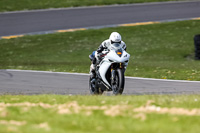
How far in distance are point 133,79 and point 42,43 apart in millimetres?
9708

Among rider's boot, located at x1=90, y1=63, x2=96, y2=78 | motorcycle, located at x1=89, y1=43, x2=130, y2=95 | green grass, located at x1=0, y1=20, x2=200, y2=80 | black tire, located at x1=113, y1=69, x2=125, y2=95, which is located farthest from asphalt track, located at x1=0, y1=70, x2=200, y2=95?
black tire, located at x1=113, y1=69, x2=125, y2=95

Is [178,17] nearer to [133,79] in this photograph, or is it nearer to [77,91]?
[133,79]

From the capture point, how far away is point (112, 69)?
1127cm

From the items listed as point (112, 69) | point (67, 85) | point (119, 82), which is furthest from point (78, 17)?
point (119, 82)

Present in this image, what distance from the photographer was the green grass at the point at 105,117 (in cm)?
623

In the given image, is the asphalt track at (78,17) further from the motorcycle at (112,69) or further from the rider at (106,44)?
the motorcycle at (112,69)

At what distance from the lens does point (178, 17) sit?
29016 mm

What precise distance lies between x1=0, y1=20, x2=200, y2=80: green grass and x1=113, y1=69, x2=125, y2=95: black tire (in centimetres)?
558

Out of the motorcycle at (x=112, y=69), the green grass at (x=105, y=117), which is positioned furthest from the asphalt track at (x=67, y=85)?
the green grass at (x=105, y=117)

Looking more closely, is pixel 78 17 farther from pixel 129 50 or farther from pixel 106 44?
pixel 106 44

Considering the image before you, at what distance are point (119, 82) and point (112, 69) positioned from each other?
1.77ft

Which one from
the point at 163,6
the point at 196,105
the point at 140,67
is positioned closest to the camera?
the point at 196,105

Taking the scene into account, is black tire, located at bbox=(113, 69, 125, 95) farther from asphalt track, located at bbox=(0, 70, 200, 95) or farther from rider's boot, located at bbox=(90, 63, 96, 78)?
asphalt track, located at bbox=(0, 70, 200, 95)

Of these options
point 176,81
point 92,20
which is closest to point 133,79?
point 176,81
